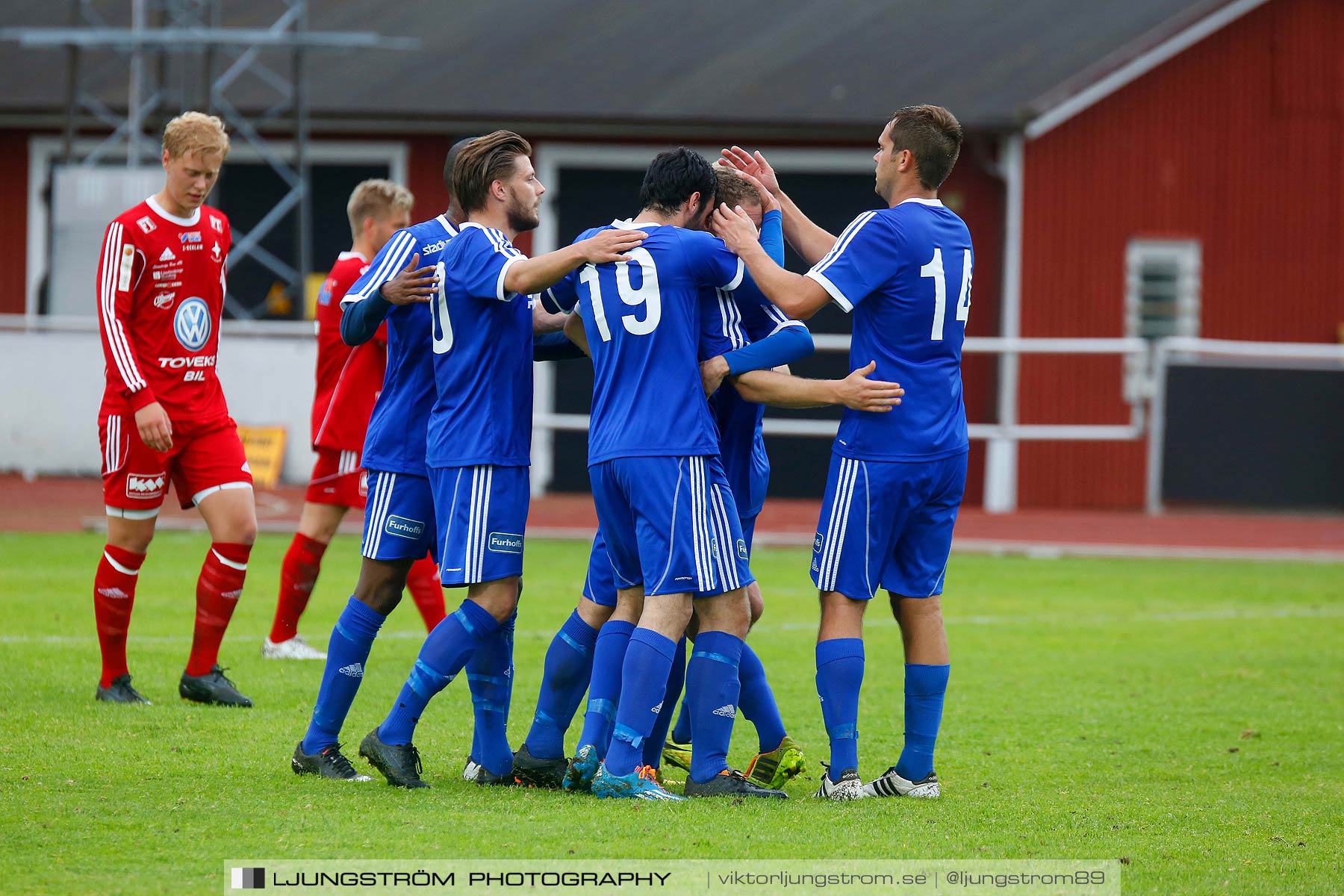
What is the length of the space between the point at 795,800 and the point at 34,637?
184 inches

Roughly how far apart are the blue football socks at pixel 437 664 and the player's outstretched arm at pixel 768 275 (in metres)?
1.38

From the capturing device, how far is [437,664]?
5254mm

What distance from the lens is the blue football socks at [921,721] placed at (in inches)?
212

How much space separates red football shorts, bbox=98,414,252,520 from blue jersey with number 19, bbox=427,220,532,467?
1744 mm

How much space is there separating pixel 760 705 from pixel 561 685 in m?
0.70

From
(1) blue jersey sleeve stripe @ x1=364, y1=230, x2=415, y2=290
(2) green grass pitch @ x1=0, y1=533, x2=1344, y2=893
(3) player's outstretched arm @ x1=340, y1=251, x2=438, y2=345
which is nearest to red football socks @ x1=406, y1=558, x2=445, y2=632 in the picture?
A: (2) green grass pitch @ x1=0, y1=533, x2=1344, y2=893

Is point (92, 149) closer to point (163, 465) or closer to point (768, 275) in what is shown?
point (163, 465)

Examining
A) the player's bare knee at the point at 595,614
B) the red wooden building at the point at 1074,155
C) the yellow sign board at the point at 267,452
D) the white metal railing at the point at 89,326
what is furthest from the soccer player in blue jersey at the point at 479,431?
the red wooden building at the point at 1074,155

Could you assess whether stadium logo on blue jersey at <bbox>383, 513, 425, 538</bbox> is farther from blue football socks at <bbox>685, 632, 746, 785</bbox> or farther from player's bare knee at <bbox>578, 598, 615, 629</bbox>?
blue football socks at <bbox>685, 632, 746, 785</bbox>

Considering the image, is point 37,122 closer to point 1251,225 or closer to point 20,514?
point 20,514

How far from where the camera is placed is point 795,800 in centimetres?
525

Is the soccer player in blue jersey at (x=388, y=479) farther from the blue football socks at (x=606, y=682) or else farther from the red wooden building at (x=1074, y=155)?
the red wooden building at (x=1074, y=155)

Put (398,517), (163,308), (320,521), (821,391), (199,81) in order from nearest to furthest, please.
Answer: (821,391) < (398,517) < (163,308) < (320,521) < (199,81)

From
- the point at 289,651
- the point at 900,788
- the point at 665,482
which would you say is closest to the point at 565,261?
the point at 665,482
